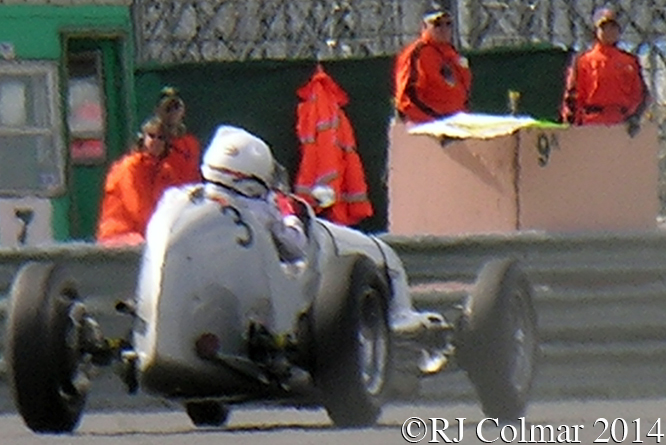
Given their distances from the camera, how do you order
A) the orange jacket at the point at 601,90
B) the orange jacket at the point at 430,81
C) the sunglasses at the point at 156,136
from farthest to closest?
1. the orange jacket at the point at 601,90
2. the orange jacket at the point at 430,81
3. the sunglasses at the point at 156,136

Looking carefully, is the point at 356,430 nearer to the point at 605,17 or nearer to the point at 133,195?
the point at 133,195

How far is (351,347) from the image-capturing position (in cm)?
Answer: 1134

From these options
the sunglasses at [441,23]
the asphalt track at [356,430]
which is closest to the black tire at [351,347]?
the asphalt track at [356,430]

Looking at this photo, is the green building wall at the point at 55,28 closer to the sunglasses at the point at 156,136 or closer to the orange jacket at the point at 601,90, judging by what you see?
the orange jacket at the point at 601,90

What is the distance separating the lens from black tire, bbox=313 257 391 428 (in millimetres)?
11312

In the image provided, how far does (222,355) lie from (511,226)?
3477mm

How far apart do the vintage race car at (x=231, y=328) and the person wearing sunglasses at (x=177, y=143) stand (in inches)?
116

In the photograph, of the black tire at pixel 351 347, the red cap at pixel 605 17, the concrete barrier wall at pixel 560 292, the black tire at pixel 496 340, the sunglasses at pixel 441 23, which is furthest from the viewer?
the red cap at pixel 605 17

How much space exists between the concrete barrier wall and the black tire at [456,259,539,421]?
58.4 inches

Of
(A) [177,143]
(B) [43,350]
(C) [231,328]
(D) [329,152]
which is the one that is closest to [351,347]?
(C) [231,328]

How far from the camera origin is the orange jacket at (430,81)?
15461mm

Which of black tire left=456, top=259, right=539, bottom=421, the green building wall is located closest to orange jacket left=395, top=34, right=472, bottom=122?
black tire left=456, top=259, right=539, bottom=421

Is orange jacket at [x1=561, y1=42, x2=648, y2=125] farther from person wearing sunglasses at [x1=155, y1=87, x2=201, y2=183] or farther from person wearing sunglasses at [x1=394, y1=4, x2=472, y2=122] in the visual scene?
person wearing sunglasses at [x1=155, y1=87, x2=201, y2=183]

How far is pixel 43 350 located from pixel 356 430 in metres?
1.39
